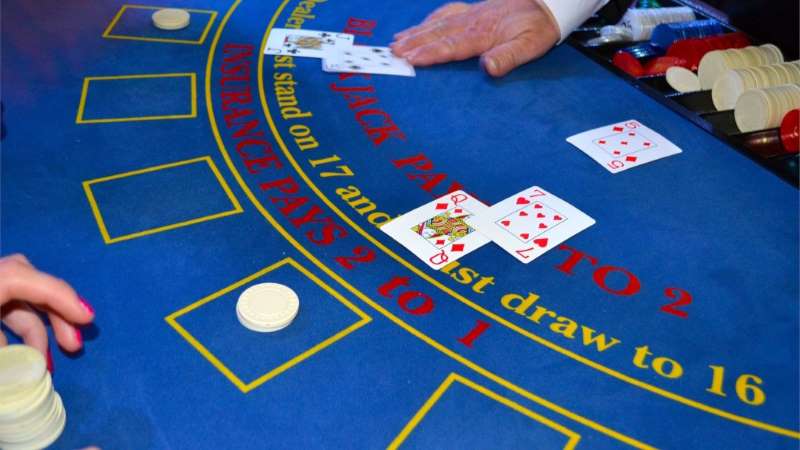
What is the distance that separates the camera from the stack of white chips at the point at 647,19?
12.8 ft

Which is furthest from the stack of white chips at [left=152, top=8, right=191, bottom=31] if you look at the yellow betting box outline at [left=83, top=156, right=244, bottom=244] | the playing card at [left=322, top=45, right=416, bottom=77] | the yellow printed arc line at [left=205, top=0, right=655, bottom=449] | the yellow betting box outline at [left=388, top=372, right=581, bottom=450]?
the yellow betting box outline at [left=388, top=372, right=581, bottom=450]

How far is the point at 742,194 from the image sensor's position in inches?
114

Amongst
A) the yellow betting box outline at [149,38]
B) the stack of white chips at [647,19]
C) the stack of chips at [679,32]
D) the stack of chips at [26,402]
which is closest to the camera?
the stack of chips at [26,402]

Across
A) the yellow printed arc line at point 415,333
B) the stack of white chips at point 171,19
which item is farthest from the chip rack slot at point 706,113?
the stack of white chips at point 171,19

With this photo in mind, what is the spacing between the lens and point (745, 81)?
335 cm

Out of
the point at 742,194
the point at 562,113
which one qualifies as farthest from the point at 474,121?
the point at 742,194

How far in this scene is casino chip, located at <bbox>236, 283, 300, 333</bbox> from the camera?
2170 millimetres

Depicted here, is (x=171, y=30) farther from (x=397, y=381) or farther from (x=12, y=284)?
(x=397, y=381)

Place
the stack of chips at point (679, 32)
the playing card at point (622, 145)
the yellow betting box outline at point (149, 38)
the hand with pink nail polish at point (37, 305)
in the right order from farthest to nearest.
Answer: the stack of chips at point (679, 32) < the yellow betting box outline at point (149, 38) < the playing card at point (622, 145) < the hand with pink nail polish at point (37, 305)

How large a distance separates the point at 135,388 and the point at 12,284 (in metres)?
0.39

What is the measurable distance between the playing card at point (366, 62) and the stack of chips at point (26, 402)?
196cm

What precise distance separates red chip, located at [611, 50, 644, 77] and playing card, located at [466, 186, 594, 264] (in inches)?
45.7

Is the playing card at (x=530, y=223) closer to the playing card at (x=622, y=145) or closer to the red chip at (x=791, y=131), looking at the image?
the playing card at (x=622, y=145)

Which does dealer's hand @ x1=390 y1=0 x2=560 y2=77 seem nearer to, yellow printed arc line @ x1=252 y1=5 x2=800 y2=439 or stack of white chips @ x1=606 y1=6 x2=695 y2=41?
stack of white chips @ x1=606 y1=6 x2=695 y2=41
